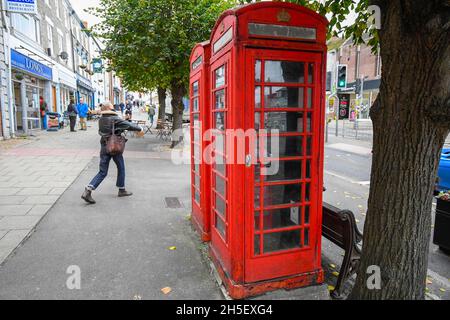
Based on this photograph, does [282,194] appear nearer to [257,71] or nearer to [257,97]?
[257,97]

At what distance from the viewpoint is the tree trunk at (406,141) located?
2.36 metres

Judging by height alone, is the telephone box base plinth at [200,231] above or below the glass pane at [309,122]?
below

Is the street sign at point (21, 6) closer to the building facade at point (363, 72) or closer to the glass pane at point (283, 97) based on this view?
the glass pane at point (283, 97)

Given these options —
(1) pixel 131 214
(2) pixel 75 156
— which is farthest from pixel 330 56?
(1) pixel 131 214

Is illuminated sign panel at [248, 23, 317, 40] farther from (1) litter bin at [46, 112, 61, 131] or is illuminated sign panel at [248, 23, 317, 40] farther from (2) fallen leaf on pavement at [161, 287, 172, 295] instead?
(1) litter bin at [46, 112, 61, 131]

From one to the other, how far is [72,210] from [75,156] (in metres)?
5.82

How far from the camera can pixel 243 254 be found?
314cm

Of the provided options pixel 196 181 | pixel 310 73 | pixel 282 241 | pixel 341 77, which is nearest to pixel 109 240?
pixel 196 181

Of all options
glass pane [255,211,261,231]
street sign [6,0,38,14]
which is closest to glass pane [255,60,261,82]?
glass pane [255,211,261,231]

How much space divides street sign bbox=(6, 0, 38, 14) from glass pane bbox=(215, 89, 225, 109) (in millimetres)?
12168

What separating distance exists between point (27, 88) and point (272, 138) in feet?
58.1

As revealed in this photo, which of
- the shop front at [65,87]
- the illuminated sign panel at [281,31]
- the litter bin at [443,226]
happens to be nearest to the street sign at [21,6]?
the shop front at [65,87]
